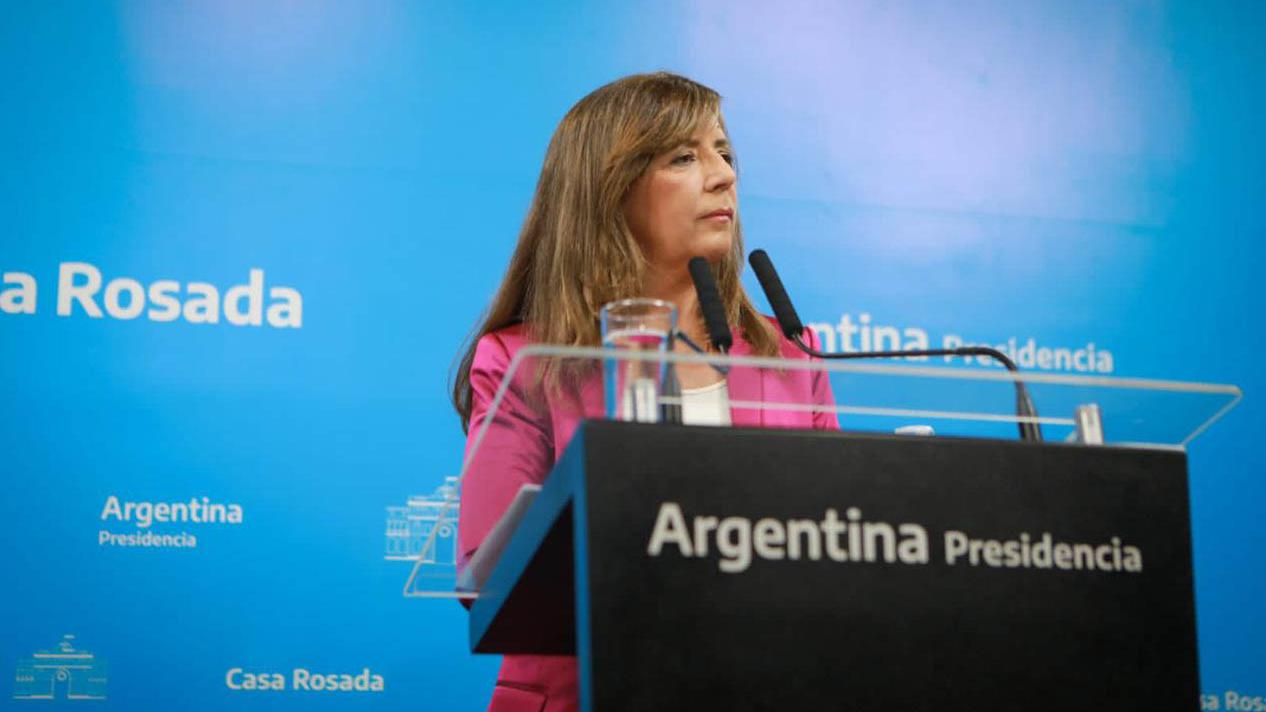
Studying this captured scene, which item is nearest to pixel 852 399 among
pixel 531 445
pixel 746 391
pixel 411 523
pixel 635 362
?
pixel 746 391

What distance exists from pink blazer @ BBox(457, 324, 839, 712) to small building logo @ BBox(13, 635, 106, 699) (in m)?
1.03

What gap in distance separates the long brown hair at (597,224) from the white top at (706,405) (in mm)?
796

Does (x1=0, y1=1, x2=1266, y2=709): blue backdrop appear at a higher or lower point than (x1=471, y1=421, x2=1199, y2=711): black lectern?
higher

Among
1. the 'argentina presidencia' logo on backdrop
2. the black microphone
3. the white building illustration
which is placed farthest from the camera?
the white building illustration

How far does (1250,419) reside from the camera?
3.30m

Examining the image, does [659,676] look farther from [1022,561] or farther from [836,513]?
[1022,561]

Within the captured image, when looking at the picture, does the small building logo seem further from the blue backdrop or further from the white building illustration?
the white building illustration

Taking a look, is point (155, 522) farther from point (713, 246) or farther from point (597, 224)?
point (713, 246)

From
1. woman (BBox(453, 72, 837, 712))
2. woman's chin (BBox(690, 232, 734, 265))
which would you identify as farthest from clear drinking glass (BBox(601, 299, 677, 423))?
woman's chin (BBox(690, 232, 734, 265))

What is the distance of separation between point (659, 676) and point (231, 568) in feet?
5.75

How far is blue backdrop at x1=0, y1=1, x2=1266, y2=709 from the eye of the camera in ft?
8.14

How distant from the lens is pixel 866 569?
979 mm

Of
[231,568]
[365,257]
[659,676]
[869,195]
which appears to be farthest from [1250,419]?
[659,676]

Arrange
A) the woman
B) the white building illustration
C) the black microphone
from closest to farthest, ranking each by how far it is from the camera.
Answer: the black microphone < the woman < the white building illustration
